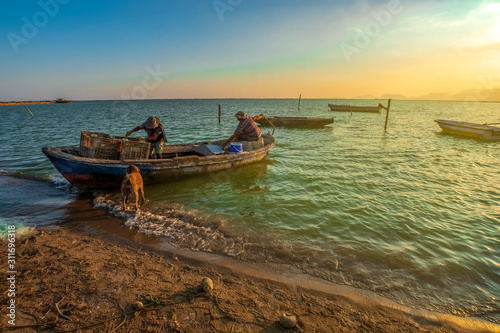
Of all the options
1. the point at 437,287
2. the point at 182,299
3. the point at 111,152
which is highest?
the point at 111,152

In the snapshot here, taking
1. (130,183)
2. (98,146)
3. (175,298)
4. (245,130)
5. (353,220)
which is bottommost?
(353,220)

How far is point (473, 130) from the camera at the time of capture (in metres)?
19.8

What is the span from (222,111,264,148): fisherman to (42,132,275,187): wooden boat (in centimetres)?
85

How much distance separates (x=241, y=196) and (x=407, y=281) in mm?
5072

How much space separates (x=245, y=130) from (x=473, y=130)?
21.5 m

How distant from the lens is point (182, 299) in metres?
3.27

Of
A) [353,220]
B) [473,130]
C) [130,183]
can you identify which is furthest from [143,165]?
[473,130]

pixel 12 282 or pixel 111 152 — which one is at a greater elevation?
pixel 111 152

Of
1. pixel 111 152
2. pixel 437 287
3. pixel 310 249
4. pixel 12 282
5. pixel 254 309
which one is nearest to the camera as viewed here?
pixel 254 309

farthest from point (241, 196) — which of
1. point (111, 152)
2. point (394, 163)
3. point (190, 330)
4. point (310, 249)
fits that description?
point (394, 163)

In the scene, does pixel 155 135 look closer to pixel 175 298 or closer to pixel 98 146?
pixel 98 146

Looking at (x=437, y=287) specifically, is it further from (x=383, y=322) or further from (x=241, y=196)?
(x=241, y=196)

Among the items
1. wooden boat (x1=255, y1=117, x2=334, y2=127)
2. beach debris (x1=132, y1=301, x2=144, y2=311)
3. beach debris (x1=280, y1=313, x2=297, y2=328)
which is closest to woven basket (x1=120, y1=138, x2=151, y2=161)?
beach debris (x1=132, y1=301, x2=144, y2=311)

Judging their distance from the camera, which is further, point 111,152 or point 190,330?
point 111,152
